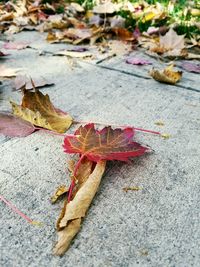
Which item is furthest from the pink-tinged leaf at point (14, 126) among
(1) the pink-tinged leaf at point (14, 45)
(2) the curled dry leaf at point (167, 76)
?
(1) the pink-tinged leaf at point (14, 45)

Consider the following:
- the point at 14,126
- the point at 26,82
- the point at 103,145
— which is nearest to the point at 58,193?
the point at 103,145

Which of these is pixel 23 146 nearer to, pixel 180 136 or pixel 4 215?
pixel 4 215

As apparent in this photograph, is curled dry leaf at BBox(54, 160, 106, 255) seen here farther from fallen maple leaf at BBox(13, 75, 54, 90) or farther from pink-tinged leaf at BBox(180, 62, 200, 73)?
pink-tinged leaf at BBox(180, 62, 200, 73)

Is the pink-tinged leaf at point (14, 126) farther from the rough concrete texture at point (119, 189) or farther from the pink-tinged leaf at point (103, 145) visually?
the pink-tinged leaf at point (103, 145)

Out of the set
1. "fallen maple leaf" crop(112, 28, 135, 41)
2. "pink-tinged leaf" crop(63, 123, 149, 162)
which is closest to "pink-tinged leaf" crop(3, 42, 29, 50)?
"fallen maple leaf" crop(112, 28, 135, 41)

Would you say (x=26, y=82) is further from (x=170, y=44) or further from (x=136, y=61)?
(x=170, y=44)
